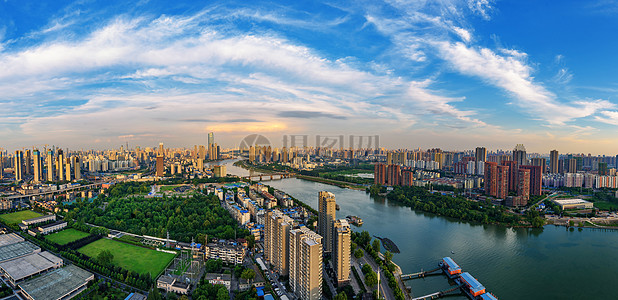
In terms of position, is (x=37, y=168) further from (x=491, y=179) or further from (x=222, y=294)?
(x=491, y=179)

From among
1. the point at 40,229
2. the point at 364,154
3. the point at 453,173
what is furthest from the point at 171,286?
A: the point at 364,154

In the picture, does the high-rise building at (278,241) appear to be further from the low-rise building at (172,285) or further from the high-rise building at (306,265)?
the low-rise building at (172,285)

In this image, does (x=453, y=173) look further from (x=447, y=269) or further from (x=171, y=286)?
(x=171, y=286)

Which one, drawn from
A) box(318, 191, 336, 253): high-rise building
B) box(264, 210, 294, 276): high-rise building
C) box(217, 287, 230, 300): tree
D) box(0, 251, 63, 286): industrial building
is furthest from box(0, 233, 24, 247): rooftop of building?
→ box(318, 191, 336, 253): high-rise building

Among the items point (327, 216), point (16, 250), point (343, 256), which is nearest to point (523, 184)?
point (327, 216)

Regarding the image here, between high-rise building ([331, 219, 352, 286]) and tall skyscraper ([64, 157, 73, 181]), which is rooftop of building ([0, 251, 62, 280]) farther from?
tall skyscraper ([64, 157, 73, 181])
